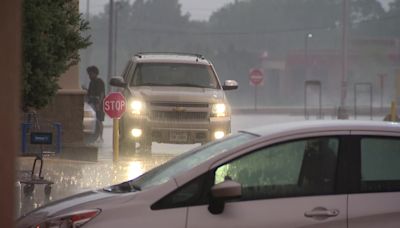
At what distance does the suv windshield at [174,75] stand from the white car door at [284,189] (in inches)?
462

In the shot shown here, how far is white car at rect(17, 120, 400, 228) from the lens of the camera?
21.0 feet

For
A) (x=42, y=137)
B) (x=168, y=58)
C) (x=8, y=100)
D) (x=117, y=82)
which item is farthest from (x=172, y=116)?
(x=8, y=100)

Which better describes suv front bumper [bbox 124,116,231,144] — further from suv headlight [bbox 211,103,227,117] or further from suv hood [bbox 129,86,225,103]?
suv hood [bbox 129,86,225,103]

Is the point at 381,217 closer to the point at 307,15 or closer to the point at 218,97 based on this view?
the point at 218,97

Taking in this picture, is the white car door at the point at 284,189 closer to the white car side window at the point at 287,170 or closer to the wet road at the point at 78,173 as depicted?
the white car side window at the point at 287,170

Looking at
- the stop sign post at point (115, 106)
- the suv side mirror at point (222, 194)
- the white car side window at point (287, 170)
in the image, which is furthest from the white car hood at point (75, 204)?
the stop sign post at point (115, 106)

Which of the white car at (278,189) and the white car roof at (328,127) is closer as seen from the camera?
the white car at (278,189)

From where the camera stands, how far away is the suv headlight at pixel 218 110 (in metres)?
17.5

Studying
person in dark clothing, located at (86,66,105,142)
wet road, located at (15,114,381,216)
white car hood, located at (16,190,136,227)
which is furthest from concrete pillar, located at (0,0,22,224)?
person in dark clothing, located at (86,66,105,142)

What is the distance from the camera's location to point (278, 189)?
21.7 ft

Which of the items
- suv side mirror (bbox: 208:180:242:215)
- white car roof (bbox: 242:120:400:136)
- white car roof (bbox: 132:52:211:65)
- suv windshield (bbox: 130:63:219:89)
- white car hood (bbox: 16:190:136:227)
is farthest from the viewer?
white car roof (bbox: 132:52:211:65)

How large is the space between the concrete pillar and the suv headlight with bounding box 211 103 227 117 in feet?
44.5

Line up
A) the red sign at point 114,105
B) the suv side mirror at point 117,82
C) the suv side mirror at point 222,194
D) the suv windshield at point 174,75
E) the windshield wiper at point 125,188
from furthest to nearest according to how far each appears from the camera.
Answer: the suv windshield at point 174,75 < the suv side mirror at point 117,82 < the red sign at point 114,105 < the windshield wiper at point 125,188 < the suv side mirror at point 222,194

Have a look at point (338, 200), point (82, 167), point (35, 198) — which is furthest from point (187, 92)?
point (338, 200)
